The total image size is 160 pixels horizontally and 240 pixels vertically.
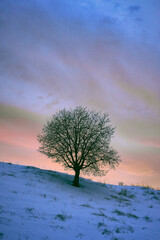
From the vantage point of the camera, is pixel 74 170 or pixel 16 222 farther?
pixel 74 170

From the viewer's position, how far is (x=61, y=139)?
78.9 ft

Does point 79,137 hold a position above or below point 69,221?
above

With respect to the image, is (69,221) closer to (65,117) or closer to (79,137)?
(79,137)

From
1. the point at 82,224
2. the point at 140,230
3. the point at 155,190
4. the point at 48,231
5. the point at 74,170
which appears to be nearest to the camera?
the point at 48,231

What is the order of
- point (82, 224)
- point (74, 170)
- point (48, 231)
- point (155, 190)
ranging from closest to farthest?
1. point (48, 231)
2. point (82, 224)
3. point (74, 170)
4. point (155, 190)

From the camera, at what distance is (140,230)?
988cm

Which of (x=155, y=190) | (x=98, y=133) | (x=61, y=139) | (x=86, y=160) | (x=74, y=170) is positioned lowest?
(x=155, y=190)

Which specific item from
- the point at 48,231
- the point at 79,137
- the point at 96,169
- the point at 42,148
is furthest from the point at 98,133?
the point at 48,231

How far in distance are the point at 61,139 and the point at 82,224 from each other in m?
15.5

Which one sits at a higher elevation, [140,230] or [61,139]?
[61,139]

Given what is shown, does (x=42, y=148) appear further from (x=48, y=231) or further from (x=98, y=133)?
(x=48, y=231)

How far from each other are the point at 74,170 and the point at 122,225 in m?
13.8

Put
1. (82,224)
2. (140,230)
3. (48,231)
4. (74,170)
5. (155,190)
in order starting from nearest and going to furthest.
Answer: (48,231) < (82,224) < (140,230) < (74,170) < (155,190)

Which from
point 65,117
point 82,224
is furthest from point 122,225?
point 65,117
